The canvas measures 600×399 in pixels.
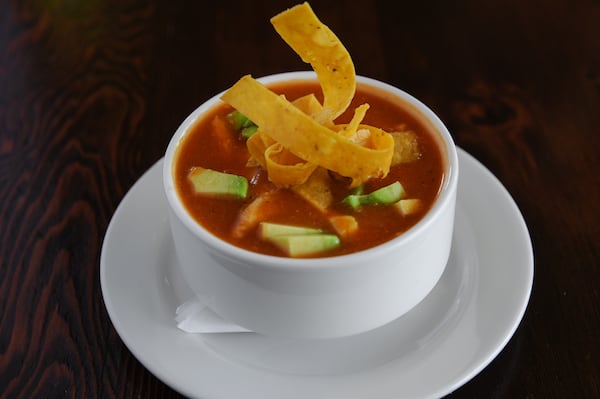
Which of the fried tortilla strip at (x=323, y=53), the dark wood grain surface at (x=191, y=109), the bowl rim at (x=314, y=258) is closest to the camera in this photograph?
the bowl rim at (x=314, y=258)

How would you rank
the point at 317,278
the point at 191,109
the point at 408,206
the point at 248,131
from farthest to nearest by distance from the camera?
the point at 191,109
the point at 248,131
the point at 408,206
the point at 317,278

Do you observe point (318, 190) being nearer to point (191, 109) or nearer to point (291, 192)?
point (291, 192)

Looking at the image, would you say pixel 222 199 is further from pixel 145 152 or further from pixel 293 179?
pixel 145 152

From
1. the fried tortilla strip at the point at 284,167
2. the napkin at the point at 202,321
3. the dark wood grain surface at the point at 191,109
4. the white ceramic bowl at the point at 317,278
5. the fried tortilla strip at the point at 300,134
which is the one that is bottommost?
the dark wood grain surface at the point at 191,109

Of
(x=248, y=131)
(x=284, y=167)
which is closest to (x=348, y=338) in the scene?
(x=284, y=167)

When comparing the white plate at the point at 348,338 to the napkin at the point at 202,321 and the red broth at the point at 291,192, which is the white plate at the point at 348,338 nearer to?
the napkin at the point at 202,321

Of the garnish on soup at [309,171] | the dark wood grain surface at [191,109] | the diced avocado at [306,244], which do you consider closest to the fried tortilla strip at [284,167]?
the garnish on soup at [309,171]

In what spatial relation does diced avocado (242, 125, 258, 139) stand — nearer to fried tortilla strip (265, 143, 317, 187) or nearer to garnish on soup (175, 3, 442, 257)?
garnish on soup (175, 3, 442, 257)
